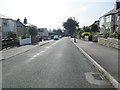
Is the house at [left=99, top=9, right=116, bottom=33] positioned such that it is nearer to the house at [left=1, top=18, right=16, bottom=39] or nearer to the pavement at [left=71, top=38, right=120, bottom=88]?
the house at [left=1, top=18, right=16, bottom=39]

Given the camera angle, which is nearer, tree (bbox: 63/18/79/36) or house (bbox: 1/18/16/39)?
house (bbox: 1/18/16/39)

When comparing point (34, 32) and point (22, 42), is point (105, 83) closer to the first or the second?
point (22, 42)

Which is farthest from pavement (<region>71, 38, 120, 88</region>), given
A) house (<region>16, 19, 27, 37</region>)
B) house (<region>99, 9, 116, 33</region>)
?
house (<region>16, 19, 27, 37</region>)

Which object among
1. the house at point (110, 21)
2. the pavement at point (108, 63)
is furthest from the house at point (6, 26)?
the pavement at point (108, 63)

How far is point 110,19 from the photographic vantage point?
216 feet

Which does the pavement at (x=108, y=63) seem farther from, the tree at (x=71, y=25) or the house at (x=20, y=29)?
the tree at (x=71, y=25)

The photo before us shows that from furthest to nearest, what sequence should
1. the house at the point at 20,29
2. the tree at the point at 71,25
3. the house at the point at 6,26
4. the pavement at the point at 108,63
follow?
the tree at the point at 71,25 < the house at the point at 20,29 < the house at the point at 6,26 < the pavement at the point at 108,63

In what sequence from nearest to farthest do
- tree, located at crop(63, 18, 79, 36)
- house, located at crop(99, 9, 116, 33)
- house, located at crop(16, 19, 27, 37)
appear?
house, located at crop(99, 9, 116, 33), house, located at crop(16, 19, 27, 37), tree, located at crop(63, 18, 79, 36)

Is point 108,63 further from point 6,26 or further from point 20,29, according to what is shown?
point 20,29

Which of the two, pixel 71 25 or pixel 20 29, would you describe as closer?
pixel 20 29

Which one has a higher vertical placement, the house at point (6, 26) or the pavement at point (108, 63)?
the house at point (6, 26)

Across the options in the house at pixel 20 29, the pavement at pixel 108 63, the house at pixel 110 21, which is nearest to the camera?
the pavement at pixel 108 63

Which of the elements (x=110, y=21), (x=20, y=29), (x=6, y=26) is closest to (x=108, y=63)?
(x=110, y=21)

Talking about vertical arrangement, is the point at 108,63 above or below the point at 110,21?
below
